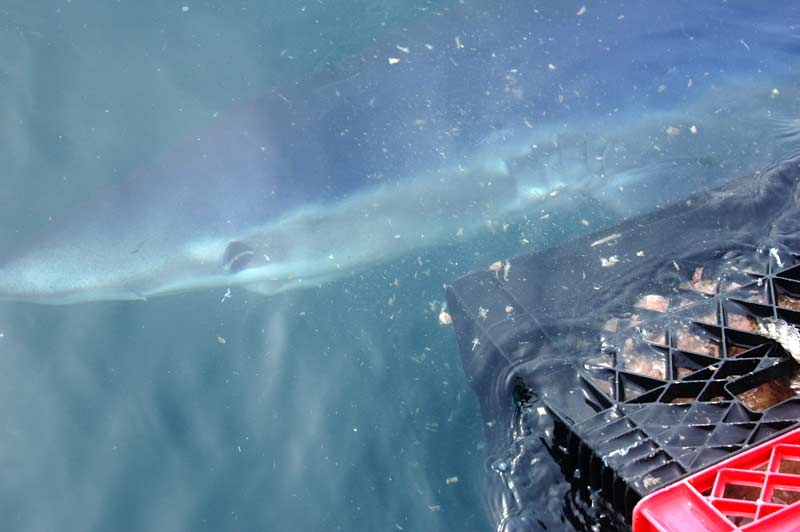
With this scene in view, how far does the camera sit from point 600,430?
2078mm

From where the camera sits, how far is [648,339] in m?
2.48

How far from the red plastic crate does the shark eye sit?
2.28m

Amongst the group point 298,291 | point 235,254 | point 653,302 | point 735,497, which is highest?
point 735,497

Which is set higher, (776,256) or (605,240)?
(776,256)

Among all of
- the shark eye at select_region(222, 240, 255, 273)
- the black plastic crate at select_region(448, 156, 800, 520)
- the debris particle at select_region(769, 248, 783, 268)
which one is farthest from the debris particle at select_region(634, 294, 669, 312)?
the shark eye at select_region(222, 240, 255, 273)

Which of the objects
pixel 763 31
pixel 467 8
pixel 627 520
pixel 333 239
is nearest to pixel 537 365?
pixel 627 520

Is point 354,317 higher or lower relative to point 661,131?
lower

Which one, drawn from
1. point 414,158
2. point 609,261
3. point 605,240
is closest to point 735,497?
point 609,261

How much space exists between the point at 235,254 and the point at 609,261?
71.1 inches

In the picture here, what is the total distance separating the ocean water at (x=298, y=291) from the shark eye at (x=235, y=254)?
156 mm

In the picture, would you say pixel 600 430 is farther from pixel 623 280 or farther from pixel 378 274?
pixel 378 274

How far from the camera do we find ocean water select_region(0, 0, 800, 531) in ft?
9.20

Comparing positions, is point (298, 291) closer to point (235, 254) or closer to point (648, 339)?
point (235, 254)

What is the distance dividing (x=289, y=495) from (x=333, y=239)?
1.32m
